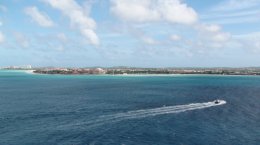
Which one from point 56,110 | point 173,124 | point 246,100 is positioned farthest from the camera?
point 246,100

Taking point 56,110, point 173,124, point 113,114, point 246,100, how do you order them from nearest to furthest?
1. point 173,124
2. point 113,114
3. point 56,110
4. point 246,100

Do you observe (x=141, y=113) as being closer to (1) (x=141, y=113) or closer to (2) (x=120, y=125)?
(1) (x=141, y=113)

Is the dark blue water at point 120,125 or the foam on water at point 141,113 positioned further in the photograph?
the foam on water at point 141,113

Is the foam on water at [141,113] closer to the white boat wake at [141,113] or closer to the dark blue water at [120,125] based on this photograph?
the white boat wake at [141,113]

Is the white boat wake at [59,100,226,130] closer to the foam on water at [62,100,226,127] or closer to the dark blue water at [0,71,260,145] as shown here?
the foam on water at [62,100,226,127]

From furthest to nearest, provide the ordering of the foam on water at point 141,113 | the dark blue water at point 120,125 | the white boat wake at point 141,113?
the foam on water at point 141,113 → the white boat wake at point 141,113 → the dark blue water at point 120,125

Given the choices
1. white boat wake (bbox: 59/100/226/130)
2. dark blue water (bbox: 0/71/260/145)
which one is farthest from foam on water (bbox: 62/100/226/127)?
dark blue water (bbox: 0/71/260/145)

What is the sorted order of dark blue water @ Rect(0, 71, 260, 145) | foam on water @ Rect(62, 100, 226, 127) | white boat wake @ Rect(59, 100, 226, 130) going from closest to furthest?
dark blue water @ Rect(0, 71, 260, 145)
white boat wake @ Rect(59, 100, 226, 130)
foam on water @ Rect(62, 100, 226, 127)

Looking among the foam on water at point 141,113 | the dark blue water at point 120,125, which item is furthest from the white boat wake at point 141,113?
the dark blue water at point 120,125

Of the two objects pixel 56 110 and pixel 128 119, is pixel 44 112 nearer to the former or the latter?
pixel 56 110

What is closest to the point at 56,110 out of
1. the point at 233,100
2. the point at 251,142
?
the point at 251,142

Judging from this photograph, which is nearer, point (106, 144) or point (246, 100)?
point (106, 144)
